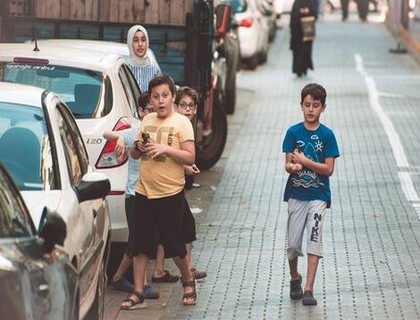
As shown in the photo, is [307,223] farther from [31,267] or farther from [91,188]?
[31,267]

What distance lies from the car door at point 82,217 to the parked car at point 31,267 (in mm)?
448

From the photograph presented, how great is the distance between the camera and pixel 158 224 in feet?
34.0

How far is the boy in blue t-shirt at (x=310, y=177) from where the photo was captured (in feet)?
34.8

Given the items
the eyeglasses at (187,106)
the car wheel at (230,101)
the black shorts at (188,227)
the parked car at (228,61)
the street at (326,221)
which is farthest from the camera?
the car wheel at (230,101)

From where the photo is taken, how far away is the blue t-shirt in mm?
10609

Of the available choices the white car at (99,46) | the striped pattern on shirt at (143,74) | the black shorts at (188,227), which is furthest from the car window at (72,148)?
the white car at (99,46)

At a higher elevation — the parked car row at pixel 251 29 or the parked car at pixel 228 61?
the parked car at pixel 228 61

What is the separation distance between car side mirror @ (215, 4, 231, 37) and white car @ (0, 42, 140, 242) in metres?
7.79

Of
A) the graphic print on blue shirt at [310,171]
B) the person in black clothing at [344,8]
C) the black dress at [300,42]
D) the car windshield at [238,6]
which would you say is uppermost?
the graphic print on blue shirt at [310,171]

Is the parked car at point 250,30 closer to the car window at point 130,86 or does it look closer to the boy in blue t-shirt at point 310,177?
the car window at point 130,86

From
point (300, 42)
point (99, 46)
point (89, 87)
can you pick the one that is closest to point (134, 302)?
point (89, 87)

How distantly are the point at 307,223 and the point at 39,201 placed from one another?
10.3 feet

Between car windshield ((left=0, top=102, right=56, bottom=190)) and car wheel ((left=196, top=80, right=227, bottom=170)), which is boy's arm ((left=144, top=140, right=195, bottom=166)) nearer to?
car windshield ((left=0, top=102, right=56, bottom=190))

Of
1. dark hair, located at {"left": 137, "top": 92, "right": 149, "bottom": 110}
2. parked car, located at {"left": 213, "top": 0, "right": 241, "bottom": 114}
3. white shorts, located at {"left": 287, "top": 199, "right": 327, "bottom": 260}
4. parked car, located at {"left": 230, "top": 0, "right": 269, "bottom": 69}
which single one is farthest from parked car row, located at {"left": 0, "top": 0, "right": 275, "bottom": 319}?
parked car, located at {"left": 230, "top": 0, "right": 269, "bottom": 69}
